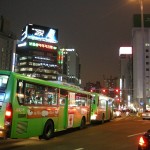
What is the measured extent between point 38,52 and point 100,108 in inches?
4410

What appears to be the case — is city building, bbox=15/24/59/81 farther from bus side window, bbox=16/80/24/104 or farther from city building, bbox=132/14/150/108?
bus side window, bbox=16/80/24/104

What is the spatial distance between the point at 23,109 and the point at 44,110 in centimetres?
226

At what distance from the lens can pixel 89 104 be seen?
26.0 meters

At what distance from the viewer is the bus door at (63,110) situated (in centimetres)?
1805

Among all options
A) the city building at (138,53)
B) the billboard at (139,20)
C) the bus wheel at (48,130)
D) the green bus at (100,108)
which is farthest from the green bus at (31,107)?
the billboard at (139,20)

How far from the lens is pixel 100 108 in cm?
3131

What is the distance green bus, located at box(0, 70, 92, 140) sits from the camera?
40.9 feet

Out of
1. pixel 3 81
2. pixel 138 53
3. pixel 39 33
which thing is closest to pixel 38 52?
pixel 39 33

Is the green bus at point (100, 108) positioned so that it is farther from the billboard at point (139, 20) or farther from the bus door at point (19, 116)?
the billboard at point (139, 20)

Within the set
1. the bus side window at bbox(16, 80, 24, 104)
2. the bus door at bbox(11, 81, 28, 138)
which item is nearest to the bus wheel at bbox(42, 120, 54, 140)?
the bus door at bbox(11, 81, 28, 138)

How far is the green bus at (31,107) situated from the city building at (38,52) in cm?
11268

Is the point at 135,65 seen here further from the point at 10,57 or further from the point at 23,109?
the point at 23,109

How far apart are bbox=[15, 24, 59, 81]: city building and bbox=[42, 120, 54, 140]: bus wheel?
11454 cm

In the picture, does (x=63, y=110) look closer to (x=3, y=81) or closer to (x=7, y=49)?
(x=3, y=81)
